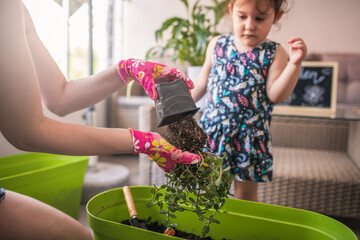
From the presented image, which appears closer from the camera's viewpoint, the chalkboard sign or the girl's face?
the girl's face

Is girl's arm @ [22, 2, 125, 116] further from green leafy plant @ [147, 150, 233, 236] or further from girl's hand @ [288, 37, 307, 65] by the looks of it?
girl's hand @ [288, 37, 307, 65]

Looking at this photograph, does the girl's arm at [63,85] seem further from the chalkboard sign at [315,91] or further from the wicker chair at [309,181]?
the chalkboard sign at [315,91]

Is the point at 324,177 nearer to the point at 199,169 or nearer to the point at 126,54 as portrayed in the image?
the point at 199,169

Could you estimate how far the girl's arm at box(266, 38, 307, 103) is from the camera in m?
0.89

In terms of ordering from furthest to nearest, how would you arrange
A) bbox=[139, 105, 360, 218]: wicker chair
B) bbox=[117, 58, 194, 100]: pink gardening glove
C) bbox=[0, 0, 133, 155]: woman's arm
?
bbox=[139, 105, 360, 218]: wicker chair, bbox=[117, 58, 194, 100]: pink gardening glove, bbox=[0, 0, 133, 155]: woman's arm

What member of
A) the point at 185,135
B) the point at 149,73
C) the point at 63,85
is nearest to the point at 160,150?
the point at 185,135

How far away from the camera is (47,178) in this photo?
119 cm

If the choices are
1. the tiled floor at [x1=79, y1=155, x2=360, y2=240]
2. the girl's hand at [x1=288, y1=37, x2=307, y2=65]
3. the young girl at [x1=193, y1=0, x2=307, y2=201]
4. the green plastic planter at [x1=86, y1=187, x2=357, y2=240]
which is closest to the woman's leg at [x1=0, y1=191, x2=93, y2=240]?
the green plastic planter at [x1=86, y1=187, x2=357, y2=240]

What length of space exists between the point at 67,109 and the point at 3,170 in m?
0.58

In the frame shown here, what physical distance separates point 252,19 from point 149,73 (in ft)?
1.55

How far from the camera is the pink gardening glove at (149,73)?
2.27 ft

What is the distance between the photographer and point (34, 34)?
86 cm

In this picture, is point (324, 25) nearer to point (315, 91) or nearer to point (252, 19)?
point (315, 91)

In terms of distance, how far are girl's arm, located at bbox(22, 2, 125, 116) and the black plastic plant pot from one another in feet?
0.94
